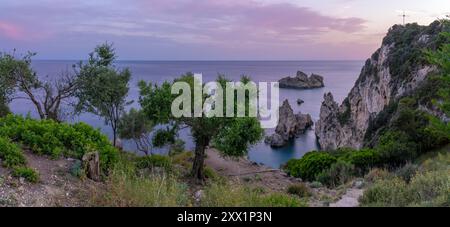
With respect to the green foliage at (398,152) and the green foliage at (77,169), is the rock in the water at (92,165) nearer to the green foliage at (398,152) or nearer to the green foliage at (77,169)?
the green foliage at (77,169)

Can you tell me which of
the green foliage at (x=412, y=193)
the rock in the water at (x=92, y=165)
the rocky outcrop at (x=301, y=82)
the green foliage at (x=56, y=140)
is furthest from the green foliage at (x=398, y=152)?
the rocky outcrop at (x=301, y=82)

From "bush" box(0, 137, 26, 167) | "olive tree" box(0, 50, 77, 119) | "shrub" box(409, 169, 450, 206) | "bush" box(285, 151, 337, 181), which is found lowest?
"bush" box(285, 151, 337, 181)

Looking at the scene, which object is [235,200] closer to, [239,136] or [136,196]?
[136,196]

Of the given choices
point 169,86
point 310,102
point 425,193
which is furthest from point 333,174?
point 310,102

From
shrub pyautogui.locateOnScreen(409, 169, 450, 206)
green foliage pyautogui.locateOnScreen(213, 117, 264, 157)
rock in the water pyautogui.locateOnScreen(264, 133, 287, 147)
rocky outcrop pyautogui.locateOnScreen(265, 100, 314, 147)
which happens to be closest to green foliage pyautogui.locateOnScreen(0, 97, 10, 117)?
green foliage pyautogui.locateOnScreen(213, 117, 264, 157)

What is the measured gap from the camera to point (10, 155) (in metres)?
8.04

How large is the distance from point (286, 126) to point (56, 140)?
79322 mm

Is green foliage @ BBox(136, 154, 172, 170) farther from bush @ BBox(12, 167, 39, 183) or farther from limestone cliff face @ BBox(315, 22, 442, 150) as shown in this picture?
limestone cliff face @ BBox(315, 22, 442, 150)

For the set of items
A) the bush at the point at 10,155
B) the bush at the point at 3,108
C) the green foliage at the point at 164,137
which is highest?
the bush at the point at 10,155

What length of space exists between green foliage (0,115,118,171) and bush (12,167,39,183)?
1.42m

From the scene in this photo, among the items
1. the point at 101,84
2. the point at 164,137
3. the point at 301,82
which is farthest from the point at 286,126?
the point at 164,137

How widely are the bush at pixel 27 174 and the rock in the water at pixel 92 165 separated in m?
1.12

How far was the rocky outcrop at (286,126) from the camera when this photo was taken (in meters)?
79.8

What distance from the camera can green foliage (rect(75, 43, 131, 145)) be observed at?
71.5ft
